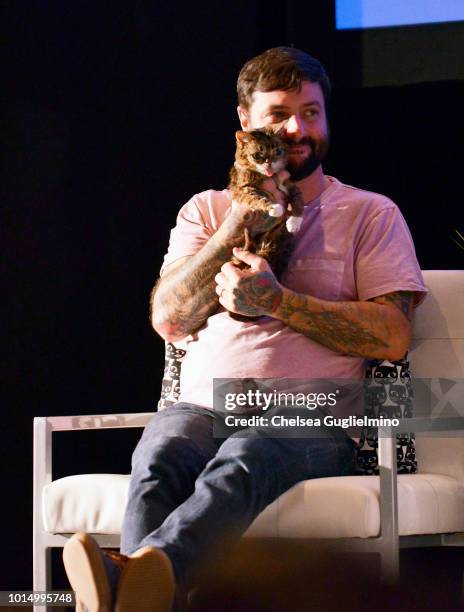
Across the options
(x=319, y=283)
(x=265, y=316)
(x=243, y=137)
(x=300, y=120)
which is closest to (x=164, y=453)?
(x=265, y=316)

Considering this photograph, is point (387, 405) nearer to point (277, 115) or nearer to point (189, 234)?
point (189, 234)

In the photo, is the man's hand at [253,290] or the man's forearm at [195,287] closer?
the man's hand at [253,290]

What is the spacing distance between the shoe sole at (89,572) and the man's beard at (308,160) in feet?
3.82

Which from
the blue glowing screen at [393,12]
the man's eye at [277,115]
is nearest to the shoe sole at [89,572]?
the man's eye at [277,115]

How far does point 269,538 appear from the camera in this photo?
2082 mm

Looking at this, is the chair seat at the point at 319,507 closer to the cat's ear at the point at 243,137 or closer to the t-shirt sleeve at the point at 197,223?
the t-shirt sleeve at the point at 197,223

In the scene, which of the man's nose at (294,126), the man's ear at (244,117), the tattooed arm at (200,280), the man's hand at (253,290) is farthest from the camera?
the man's ear at (244,117)

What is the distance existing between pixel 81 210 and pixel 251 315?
3.84ft

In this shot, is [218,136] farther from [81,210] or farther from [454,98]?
[454,98]

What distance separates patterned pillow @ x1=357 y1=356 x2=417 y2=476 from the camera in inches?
94.9

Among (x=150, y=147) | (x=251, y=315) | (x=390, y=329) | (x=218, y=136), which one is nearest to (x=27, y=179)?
(x=150, y=147)

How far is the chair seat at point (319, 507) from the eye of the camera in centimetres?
205

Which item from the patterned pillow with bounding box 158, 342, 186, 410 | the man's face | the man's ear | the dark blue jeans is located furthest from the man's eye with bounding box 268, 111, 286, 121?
the dark blue jeans

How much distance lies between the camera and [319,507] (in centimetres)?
206
